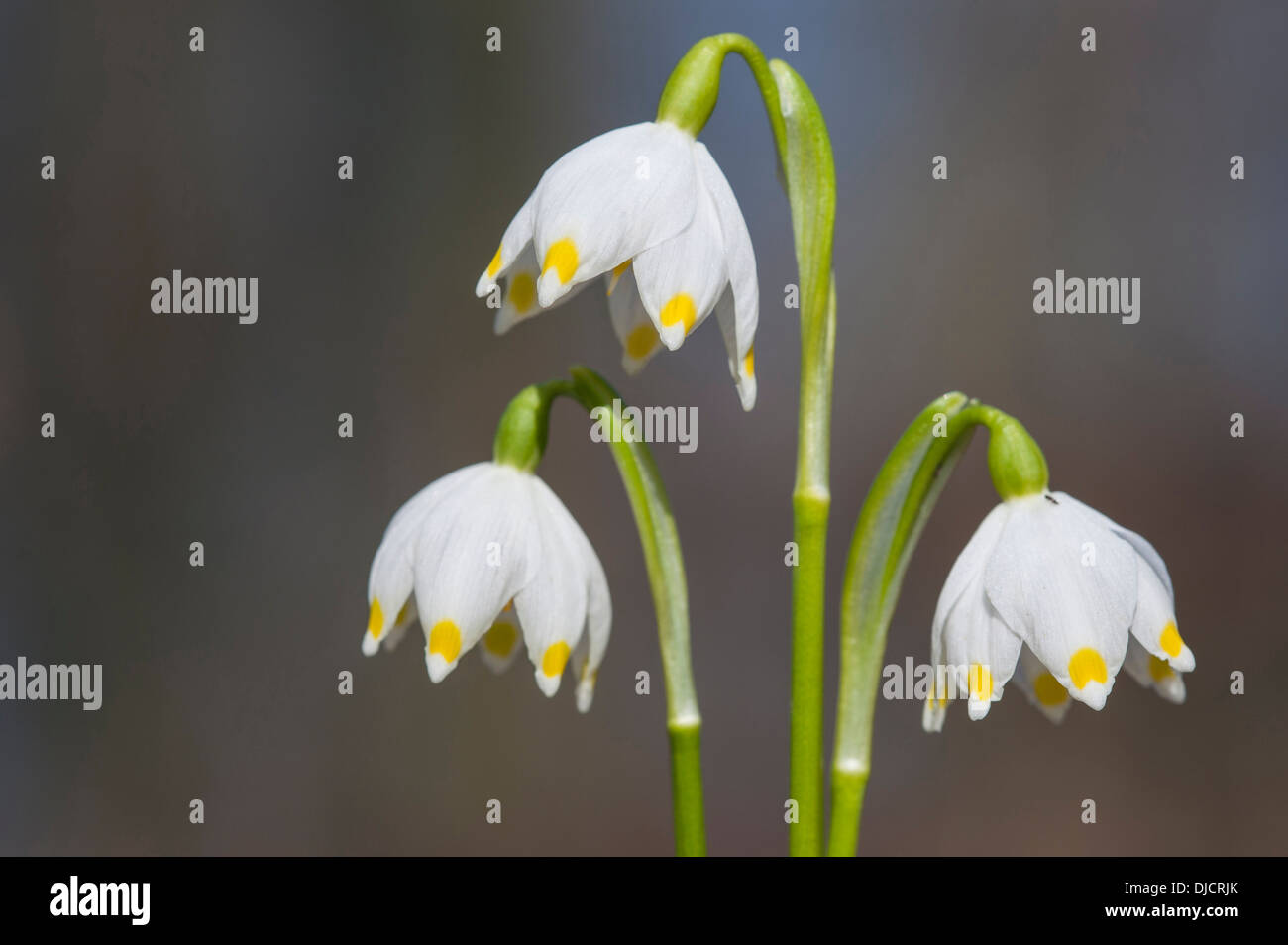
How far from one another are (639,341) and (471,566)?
24 cm

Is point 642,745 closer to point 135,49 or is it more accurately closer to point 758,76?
point 135,49

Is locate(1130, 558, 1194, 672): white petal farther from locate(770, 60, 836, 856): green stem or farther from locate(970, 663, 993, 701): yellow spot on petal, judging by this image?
locate(770, 60, 836, 856): green stem

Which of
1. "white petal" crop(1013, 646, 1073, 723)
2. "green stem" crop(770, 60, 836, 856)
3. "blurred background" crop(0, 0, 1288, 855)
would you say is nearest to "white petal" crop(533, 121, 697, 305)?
"green stem" crop(770, 60, 836, 856)

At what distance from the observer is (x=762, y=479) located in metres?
2.92

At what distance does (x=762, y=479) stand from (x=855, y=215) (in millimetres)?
704

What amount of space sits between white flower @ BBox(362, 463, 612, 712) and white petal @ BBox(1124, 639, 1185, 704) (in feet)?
1.33

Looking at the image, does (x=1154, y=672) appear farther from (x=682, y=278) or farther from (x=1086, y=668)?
(x=682, y=278)

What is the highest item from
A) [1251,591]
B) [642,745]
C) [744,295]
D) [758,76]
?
[758,76]

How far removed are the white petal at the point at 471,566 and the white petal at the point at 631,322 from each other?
15 centimetres

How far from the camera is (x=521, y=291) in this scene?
0.87m

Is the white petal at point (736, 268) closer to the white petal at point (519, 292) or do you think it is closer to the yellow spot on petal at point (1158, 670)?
the white petal at point (519, 292)

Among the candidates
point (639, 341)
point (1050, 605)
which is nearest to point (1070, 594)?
point (1050, 605)

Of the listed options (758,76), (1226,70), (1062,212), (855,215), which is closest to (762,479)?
(855,215)

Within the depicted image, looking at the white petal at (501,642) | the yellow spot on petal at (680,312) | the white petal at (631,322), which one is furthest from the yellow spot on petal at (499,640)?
the yellow spot on petal at (680,312)
